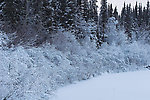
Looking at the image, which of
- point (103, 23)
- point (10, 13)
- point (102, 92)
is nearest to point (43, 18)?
point (10, 13)

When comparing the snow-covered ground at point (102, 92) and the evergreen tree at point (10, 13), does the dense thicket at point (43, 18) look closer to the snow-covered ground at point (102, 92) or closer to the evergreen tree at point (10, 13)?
the evergreen tree at point (10, 13)

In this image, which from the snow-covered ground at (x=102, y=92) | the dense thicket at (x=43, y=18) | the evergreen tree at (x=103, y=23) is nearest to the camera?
the snow-covered ground at (x=102, y=92)

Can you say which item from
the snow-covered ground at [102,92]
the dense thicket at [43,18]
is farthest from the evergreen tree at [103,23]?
the snow-covered ground at [102,92]

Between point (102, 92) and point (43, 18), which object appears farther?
point (43, 18)

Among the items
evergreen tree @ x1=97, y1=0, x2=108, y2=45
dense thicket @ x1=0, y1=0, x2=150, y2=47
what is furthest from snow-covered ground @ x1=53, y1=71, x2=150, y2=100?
evergreen tree @ x1=97, y1=0, x2=108, y2=45

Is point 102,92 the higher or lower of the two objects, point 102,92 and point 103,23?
the lower

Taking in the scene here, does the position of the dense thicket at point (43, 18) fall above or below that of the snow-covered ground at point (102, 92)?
above

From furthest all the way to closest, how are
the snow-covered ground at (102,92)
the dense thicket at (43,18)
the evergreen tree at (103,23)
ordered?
the evergreen tree at (103,23) < the dense thicket at (43,18) < the snow-covered ground at (102,92)

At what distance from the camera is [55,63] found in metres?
10.3

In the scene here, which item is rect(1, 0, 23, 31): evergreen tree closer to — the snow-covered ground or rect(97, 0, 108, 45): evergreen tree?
the snow-covered ground

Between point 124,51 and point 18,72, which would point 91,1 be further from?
point 18,72

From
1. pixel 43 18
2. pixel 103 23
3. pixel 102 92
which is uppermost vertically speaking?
pixel 43 18

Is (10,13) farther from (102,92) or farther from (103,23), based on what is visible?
(103,23)

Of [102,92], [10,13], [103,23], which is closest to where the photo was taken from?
[102,92]
